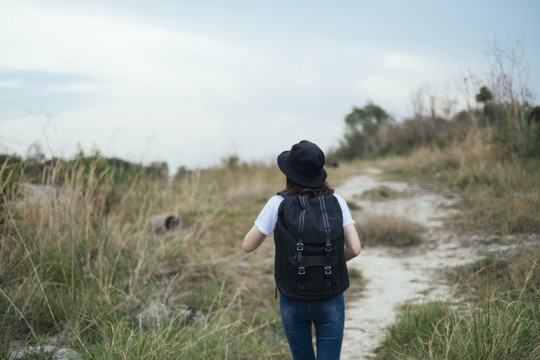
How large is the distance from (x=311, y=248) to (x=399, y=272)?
3.60 m

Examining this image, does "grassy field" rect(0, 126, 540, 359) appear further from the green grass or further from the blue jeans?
the blue jeans

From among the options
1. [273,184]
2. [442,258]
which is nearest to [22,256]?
[442,258]

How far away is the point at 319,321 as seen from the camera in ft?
7.69

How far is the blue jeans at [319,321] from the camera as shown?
2307 mm

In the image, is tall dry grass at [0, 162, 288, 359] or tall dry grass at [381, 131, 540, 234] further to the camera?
tall dry grass at [381, 131, 540, 234]

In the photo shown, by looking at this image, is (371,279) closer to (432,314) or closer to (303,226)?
(432,314)

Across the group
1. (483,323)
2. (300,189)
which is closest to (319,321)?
(300,189)

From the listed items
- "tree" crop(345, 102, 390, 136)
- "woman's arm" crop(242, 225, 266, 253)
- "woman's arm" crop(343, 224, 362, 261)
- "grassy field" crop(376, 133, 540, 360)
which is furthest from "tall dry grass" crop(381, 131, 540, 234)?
"tree" crop(345, 102, 390, 136)

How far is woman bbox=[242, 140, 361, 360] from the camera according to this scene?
229 cm

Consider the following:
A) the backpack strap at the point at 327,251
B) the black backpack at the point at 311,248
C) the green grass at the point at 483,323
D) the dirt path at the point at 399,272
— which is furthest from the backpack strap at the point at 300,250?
the dirt path at the point at 399,272

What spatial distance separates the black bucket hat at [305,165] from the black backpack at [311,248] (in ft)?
0.39

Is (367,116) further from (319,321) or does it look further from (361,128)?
(319,321)

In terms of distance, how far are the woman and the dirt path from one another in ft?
4.31

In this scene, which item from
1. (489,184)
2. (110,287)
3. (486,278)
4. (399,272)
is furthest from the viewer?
(489,184)
